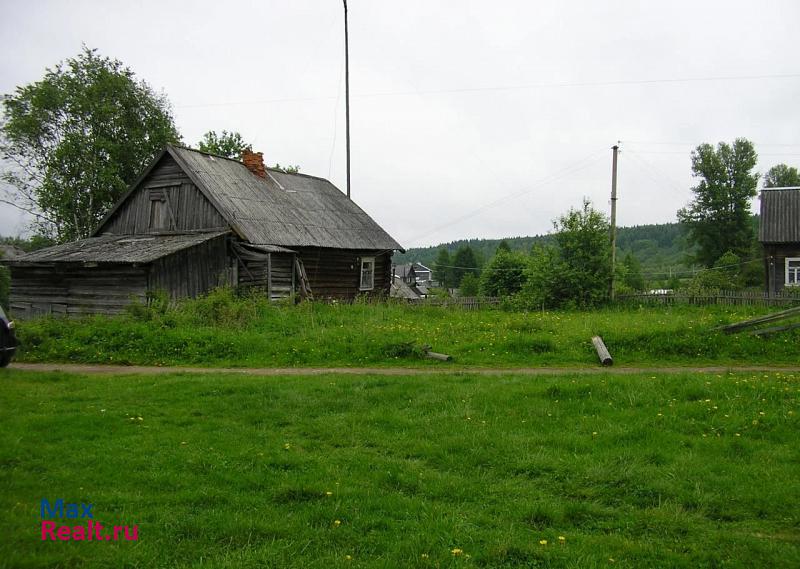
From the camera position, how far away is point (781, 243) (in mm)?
32188

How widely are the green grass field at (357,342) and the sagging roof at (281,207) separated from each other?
7.50 metres

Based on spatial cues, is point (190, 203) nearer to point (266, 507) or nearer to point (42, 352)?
point (42, 352)

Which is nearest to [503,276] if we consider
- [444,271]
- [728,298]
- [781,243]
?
[781,243]

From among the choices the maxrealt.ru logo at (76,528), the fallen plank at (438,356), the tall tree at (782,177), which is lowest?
the maxrealt.ru logo at (76,528)

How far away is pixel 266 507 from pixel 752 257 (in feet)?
186

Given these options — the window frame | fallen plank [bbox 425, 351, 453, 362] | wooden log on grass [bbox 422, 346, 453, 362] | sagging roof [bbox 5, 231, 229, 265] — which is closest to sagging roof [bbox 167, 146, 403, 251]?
sagging roof [bbox 5, 231, 229, 265]

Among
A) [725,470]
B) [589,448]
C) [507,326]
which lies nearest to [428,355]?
[507,326]

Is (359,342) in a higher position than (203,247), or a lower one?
lower

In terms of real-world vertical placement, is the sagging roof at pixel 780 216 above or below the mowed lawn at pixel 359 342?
above

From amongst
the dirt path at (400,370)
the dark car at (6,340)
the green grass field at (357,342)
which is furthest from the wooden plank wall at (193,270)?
the dark car at (6,340)

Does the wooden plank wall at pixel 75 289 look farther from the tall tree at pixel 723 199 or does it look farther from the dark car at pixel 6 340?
the tall tree at pixel 723 199

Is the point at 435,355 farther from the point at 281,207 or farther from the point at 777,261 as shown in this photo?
the point at 777,261

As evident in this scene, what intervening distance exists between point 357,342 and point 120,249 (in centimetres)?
1173

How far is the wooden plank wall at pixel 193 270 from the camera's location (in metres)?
19.1
